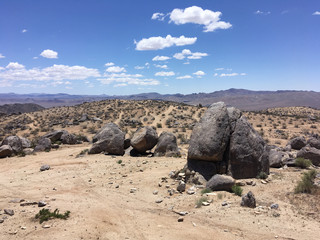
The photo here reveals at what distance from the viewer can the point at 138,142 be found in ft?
52.0

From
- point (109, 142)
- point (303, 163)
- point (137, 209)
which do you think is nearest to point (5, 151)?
point (109, 142)

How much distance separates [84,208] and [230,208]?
4.76 meters

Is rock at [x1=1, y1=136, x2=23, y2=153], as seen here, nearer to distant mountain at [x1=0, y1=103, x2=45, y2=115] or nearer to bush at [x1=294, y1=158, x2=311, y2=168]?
bush at [x1=294, y1=158, x2=311, y2=168]

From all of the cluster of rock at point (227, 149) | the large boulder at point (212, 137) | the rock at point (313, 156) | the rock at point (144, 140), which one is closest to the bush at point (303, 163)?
the rock at point (313, 156)

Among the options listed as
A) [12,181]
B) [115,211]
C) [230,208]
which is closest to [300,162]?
[230,208]

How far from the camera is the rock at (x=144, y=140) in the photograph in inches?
623

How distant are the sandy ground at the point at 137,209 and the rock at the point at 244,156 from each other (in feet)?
2.29

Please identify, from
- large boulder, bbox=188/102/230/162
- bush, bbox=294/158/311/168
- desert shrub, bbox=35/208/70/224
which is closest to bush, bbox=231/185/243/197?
large boulder, bbox=188/102/230/162

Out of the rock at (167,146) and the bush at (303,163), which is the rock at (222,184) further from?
the rock at (167,146)

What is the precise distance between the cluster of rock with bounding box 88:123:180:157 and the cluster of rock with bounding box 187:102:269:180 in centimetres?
493

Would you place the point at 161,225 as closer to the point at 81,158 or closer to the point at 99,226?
the point at 99,226

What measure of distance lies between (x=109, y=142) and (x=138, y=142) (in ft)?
7.31

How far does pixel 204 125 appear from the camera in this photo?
10.9 metres

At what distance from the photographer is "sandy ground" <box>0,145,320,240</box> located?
6363 mm
